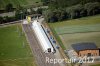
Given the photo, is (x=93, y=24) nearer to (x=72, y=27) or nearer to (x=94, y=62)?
(x=72, y=27)

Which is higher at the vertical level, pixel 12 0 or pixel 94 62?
pixel 12 0

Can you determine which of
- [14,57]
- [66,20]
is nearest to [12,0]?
[66,20]

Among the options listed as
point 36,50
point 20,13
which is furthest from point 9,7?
point 36,50

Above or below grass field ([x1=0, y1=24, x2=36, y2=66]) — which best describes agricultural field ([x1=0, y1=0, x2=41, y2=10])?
above

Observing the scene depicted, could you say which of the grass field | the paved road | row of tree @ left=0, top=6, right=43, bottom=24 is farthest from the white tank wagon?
row of tree @ left=0, top=6, right=43, bottom=24

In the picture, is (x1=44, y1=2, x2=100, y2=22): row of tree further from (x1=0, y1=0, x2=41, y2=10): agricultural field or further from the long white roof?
(x1=0, y1=0, x2=41, y2=10): agricultural field
